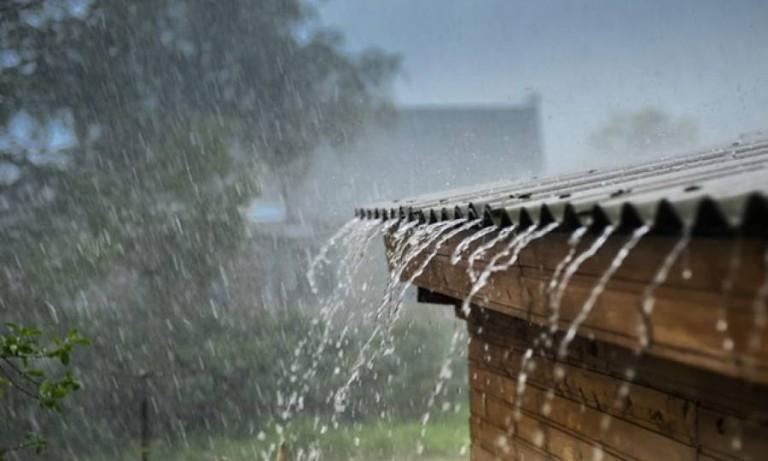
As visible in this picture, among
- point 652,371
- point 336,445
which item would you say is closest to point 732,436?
point 652,371

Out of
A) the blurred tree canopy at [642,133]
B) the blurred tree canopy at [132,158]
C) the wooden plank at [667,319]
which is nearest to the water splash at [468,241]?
the wooden plank at [667,319]

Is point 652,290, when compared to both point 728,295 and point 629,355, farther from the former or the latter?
point 629,355

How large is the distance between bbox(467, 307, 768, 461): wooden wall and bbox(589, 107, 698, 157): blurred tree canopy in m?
19.6

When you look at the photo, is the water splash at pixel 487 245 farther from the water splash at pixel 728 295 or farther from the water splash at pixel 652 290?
the water splash at pixel 728 295

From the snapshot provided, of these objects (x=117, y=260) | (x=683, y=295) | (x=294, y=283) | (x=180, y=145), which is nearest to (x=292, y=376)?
(x=294, y=283)

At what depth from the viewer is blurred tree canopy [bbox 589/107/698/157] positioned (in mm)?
22359

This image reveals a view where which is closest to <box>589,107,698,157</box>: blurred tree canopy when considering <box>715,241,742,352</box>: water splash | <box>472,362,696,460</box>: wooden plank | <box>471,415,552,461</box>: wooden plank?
<box>471,415,552,461</box>: wooden plank

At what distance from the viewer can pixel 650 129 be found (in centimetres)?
2344

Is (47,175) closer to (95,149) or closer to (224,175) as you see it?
(95,149)

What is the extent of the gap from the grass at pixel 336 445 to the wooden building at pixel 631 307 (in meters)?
9.66

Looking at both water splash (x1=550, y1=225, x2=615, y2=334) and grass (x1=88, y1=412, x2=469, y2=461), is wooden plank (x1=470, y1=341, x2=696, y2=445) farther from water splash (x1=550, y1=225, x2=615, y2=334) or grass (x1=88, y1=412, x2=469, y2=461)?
grass (x1=88, y1=412, x2=469, y2=461)

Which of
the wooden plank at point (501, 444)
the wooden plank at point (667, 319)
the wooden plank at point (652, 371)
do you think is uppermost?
the wooden plank at point (667, 319)

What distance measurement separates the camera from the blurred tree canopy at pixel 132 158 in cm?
1216

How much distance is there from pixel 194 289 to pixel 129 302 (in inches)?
39.2
